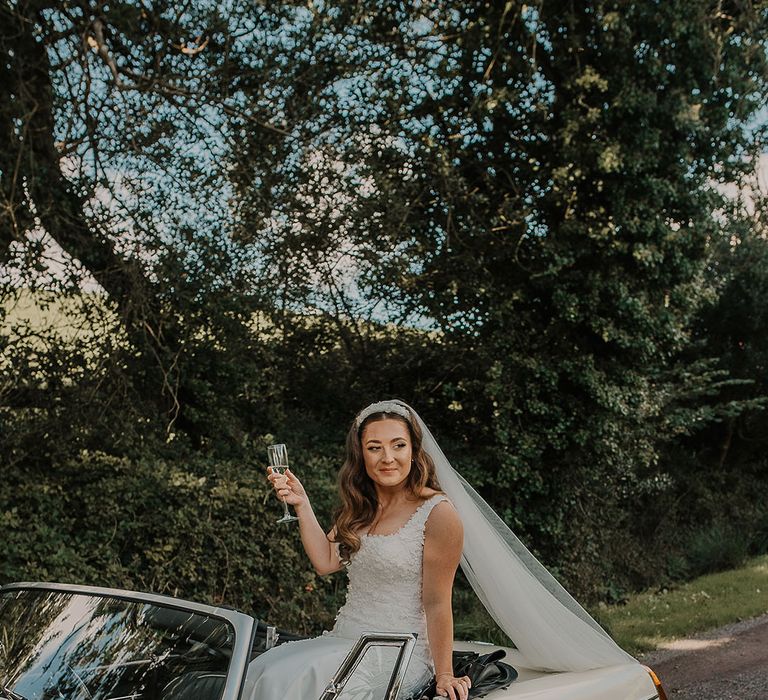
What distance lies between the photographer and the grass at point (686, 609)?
861cm

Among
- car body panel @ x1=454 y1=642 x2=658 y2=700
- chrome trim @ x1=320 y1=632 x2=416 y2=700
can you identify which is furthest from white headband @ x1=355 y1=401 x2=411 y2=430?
chrome trim @ x1=320 y1=632 x2=416 y2=700

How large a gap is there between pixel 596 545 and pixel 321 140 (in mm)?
6162

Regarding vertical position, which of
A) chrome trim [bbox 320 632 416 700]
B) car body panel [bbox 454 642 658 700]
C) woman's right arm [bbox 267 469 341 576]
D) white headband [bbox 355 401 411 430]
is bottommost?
car body panel [bbox 454 642 658 700]

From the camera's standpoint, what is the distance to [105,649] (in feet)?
9.59

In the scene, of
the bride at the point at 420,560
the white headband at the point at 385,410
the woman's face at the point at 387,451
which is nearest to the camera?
the bride at the point at 420,560

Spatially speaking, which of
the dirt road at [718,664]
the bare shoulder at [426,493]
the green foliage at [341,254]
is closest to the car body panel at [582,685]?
the bare shoulder at [426,493]

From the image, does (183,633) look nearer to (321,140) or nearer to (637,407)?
(321,140)

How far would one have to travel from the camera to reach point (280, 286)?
34.0 ft

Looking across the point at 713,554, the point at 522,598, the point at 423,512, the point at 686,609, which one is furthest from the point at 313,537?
the point at 713,554

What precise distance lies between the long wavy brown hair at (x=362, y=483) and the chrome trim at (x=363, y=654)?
1.16m

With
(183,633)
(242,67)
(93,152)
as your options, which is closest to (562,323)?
(242,67)

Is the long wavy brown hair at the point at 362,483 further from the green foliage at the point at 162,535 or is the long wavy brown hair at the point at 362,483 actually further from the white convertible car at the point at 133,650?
the green foliage at the point at 162,535

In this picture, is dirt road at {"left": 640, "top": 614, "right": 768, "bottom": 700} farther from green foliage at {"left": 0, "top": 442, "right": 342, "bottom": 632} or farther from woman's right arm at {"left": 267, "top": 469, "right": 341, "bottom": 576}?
woman's right arm at {"left": 267, "top": 469, "right": 341, "bottom": 576}

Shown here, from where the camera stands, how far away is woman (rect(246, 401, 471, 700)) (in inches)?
135
